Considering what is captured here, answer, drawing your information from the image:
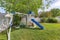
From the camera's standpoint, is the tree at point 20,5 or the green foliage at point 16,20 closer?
the tree at point 20,5

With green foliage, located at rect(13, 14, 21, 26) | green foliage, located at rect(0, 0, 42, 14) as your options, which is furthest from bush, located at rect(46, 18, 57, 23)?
green foliage, located at rect(0, 0, 42, 14)

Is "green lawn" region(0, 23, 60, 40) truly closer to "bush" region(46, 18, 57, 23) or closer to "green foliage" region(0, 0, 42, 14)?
"green foliage" region(0, 0, 42, 14)

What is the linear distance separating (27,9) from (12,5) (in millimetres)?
748

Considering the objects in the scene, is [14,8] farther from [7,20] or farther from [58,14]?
[58,14]

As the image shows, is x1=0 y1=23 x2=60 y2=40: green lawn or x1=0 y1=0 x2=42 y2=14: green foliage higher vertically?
x1=0 y1=0 x2=42 y2=14: green foliage

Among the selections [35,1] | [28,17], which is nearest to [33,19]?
[28,17]

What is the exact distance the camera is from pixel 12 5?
7.20 meters

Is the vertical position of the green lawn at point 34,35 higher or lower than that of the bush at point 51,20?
lower

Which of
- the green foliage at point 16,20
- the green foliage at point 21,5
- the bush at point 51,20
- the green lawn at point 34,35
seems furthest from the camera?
the bush at point 51,20

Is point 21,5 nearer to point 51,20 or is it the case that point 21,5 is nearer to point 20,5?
point 20,5

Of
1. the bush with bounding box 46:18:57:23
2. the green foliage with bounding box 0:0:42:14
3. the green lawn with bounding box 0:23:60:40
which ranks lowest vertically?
the green lawn with bounding box 0:23:60:40

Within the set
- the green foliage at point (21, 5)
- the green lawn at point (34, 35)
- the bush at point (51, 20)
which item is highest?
the green foliage at point (21, 5)

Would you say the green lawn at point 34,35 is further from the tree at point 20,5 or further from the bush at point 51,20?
the bush at point 51,20

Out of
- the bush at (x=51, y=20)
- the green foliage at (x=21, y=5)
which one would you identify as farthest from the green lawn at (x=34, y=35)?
the bush at (x=51, y=20)
